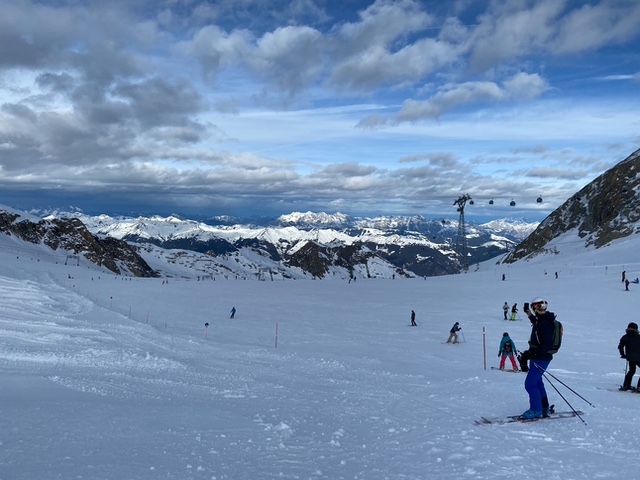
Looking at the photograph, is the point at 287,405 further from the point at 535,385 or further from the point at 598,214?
the point at 598,214

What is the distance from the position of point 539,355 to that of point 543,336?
0.40 m

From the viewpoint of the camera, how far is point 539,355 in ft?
29.4

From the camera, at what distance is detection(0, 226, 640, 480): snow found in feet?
21.5

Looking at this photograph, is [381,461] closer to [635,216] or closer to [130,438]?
[130,438]

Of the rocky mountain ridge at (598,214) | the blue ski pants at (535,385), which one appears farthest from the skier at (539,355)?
the rocky mountain ridge at (598,214)

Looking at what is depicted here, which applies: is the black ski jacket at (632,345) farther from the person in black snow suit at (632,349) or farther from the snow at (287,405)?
the snow at (287,405)

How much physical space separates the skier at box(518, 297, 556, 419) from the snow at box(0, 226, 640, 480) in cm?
38

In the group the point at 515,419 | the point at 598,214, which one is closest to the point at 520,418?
the point at 515,419

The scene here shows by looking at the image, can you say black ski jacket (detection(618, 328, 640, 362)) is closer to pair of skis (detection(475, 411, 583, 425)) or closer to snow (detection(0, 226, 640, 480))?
snow (detection(0, 226, 640, 480))

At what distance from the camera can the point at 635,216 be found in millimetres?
108062

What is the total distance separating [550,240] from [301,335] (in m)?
126

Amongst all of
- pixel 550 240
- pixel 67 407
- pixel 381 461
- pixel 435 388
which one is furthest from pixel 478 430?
pixel 550 240

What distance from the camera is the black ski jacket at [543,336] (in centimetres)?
879

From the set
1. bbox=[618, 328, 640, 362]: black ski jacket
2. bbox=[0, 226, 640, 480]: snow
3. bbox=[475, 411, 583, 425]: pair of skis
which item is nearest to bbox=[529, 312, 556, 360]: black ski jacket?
bbox=[475, 411, 583, 425]: pair of skis
